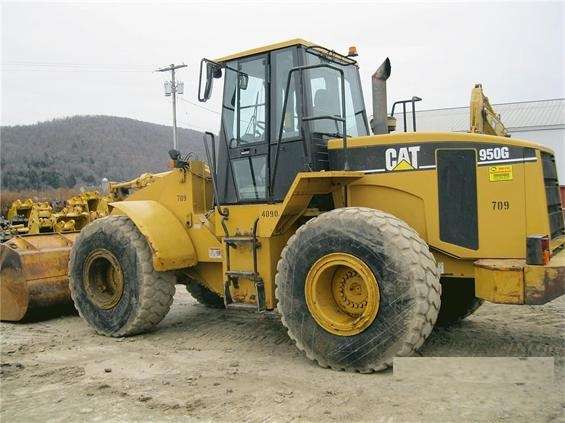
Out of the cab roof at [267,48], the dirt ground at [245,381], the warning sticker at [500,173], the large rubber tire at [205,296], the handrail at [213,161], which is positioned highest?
the cab roof at [267,48]

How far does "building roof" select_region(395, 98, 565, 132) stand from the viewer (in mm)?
24656

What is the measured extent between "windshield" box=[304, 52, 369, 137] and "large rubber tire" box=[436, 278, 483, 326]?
185 cm

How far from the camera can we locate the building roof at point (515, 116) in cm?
2466

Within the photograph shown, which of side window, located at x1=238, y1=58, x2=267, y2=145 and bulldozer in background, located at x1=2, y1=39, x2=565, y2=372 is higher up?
side window, located at x1=238, y1=58, x2=267, y2=145

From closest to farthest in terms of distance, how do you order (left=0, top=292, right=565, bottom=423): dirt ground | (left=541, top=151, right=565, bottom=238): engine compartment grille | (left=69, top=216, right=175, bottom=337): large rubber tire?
(left=0, top=292, right=565, bottom=423): dirt ground → (left=541, top=151, right=565, bottom=238): engine compartment grille → (left=69, top=216, right=175, bottom=337): large rubber tire

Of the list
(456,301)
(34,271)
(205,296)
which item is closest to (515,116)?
(205,296)

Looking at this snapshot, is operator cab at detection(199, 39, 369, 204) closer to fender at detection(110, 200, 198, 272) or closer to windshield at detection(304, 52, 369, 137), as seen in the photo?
windshield at detection(304, 52, 369, 137)

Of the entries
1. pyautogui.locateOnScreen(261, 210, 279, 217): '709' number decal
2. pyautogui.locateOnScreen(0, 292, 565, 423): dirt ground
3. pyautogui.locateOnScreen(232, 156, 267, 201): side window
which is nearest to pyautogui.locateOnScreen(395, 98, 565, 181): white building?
pyautogui.locateOnScreen(0, 292, 565, 423): dirt ground

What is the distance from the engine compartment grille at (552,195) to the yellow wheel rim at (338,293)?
1.66 meters

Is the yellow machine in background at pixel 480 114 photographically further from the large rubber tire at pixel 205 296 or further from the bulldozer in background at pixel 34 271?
the bulldozer in background at pixel 34 271

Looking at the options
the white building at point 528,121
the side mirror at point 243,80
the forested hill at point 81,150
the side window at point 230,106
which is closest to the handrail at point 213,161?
the side window at point 230,106

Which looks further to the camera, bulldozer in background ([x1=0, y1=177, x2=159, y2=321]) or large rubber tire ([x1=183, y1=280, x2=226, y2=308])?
large rubber tire ([x1=183, y1=280, x2=226, y2=308])

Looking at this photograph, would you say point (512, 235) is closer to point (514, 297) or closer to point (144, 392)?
point (514, 297)

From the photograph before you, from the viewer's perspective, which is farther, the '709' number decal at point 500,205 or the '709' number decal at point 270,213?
the '709' number decal at point 270,213
